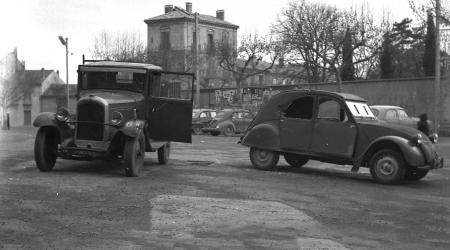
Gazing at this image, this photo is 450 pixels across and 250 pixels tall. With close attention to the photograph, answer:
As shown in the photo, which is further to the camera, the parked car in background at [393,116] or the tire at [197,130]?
the tire at [197,130]

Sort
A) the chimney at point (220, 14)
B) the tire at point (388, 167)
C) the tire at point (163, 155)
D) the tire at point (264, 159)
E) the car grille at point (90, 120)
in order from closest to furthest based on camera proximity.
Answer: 1. the car grille at point (90, 120)
2. the tire at point (388, 167)
3. the tire at point (264, 159)
4. the tire at point (163, 155)
5. the chimney at point (220, 14)

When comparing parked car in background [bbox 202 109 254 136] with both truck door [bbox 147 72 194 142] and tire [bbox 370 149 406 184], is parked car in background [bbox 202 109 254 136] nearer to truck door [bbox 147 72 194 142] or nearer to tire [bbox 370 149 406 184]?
truck door [bbox 147 72 194 142]

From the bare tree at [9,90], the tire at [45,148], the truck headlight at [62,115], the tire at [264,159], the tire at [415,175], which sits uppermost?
the bare tree at [9,90]

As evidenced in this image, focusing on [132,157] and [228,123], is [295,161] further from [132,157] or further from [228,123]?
[228,123]

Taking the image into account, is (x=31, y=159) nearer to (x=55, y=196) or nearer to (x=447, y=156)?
(x=55, y=196)

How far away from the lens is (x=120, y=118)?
1107 cm

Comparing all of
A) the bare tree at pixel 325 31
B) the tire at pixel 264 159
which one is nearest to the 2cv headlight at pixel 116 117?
the tire at pixel 264 159

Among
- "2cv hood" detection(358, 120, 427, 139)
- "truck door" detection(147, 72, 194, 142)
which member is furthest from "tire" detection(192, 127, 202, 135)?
"2cv hood" detection(358, 120, 427, 139)

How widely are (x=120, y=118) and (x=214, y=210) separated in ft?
14.1

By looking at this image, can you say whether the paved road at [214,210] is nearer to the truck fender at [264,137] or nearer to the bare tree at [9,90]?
the truck fender at [264,137]

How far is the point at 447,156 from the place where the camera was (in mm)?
18703

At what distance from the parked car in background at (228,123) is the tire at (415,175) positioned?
66.0ft

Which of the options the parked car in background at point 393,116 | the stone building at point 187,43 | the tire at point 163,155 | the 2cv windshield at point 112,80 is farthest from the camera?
the stone building at point 187,43

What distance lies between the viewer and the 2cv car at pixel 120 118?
1088cm
